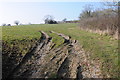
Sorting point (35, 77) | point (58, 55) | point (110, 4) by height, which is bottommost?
point (35, 77)

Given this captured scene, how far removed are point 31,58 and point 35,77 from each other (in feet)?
7.26

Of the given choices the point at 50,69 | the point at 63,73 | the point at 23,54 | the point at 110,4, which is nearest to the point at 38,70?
the point at 50,69

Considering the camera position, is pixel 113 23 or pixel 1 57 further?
pixel 113 23

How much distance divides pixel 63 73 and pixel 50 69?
71cm

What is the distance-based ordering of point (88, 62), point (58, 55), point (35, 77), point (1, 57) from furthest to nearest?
point (58, 55)
point (1, 57)
point (88, 62)
point (35, 77)

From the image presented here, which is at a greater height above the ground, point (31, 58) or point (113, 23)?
point (113, 23)

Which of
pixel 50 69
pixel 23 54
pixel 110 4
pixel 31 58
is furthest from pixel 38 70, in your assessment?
pixel 110 4

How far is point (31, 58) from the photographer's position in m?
6.78

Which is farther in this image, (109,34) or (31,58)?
(109,34)

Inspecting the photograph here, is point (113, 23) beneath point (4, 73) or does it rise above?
above

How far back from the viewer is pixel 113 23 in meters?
12.2

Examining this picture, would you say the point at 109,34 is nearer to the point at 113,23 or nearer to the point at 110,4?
the point at 113,23

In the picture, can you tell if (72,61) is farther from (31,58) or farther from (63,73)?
(31,58)

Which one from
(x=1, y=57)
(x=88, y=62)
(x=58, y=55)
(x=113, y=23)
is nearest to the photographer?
(x=88, y=62)
